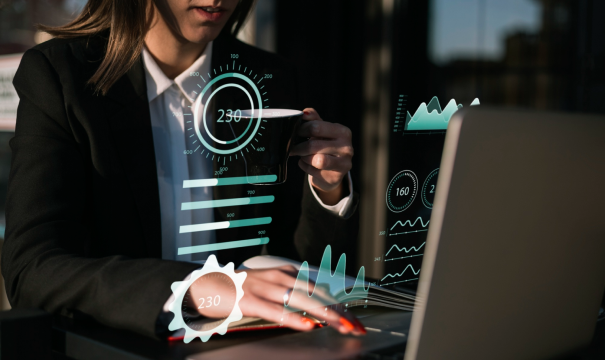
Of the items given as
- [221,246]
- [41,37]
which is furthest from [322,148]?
[41,37]

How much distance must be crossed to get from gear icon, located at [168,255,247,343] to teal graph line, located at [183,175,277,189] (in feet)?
0.35

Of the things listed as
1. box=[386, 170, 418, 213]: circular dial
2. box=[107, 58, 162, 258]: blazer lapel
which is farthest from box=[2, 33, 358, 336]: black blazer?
box=[386, 170, 418, 213]: circular dial

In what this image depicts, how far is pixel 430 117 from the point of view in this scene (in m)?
1.06

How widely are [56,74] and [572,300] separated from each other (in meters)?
0.80

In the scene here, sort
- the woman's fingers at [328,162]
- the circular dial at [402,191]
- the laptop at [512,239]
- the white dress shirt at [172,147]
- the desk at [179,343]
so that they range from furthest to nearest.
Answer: the circular dial at [402,191] → the woman's fingers at [328,162] → the white dress shirt at [172,147] → the desk at [179,343] → the laptop at [512,239]

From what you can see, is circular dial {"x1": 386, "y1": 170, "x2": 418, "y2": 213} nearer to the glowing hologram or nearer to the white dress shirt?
the glowing hologram

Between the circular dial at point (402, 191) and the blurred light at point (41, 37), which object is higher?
the blurred light at point (41, 37)

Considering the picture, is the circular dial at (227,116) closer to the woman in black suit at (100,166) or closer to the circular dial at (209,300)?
the woman in black suit at (100,166)

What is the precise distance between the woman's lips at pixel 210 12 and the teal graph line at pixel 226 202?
0.28 metres

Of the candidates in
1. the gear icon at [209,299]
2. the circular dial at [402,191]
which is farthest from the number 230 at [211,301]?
the circular dial at [402,191]

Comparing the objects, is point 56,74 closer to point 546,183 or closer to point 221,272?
point 221,272

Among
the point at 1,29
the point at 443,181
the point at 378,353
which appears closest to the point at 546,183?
the point at 443,181

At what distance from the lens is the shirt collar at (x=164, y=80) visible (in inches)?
31.8

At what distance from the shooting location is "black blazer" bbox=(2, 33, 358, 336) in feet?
2.49
